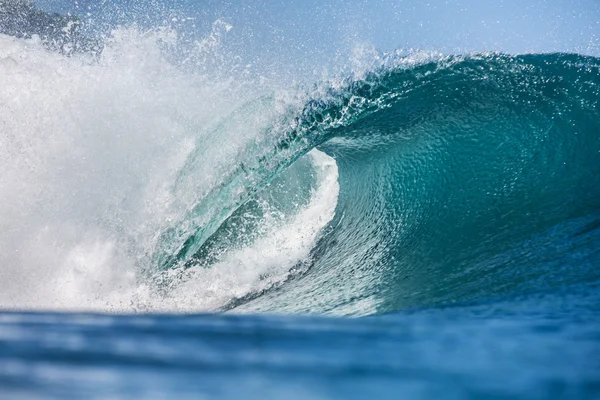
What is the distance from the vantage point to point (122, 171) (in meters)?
5.33

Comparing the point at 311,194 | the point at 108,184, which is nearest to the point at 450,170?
the point at 311,194

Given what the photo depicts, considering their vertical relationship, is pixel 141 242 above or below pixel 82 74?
below

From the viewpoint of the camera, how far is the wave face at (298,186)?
391 centimetres

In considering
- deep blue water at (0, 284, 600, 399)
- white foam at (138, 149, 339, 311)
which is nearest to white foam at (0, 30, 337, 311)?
white foam at (138, 149, 339, 311)

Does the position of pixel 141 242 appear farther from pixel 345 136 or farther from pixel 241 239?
pixel 345 136

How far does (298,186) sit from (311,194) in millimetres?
227

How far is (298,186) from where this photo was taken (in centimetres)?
607

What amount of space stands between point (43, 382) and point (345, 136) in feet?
17.4

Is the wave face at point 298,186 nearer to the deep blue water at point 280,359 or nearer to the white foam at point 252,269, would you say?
the white foam at point 252,269

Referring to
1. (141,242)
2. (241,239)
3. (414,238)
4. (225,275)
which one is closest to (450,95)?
(414,238)

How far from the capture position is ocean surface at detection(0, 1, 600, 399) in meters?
2.78

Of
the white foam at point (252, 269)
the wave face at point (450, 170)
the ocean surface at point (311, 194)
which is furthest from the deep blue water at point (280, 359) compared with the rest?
the white foam at point (252, 269)

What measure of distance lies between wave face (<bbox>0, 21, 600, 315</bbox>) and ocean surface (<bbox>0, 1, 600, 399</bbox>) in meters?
0.02

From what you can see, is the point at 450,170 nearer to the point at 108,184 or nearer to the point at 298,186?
the point at 298,186
